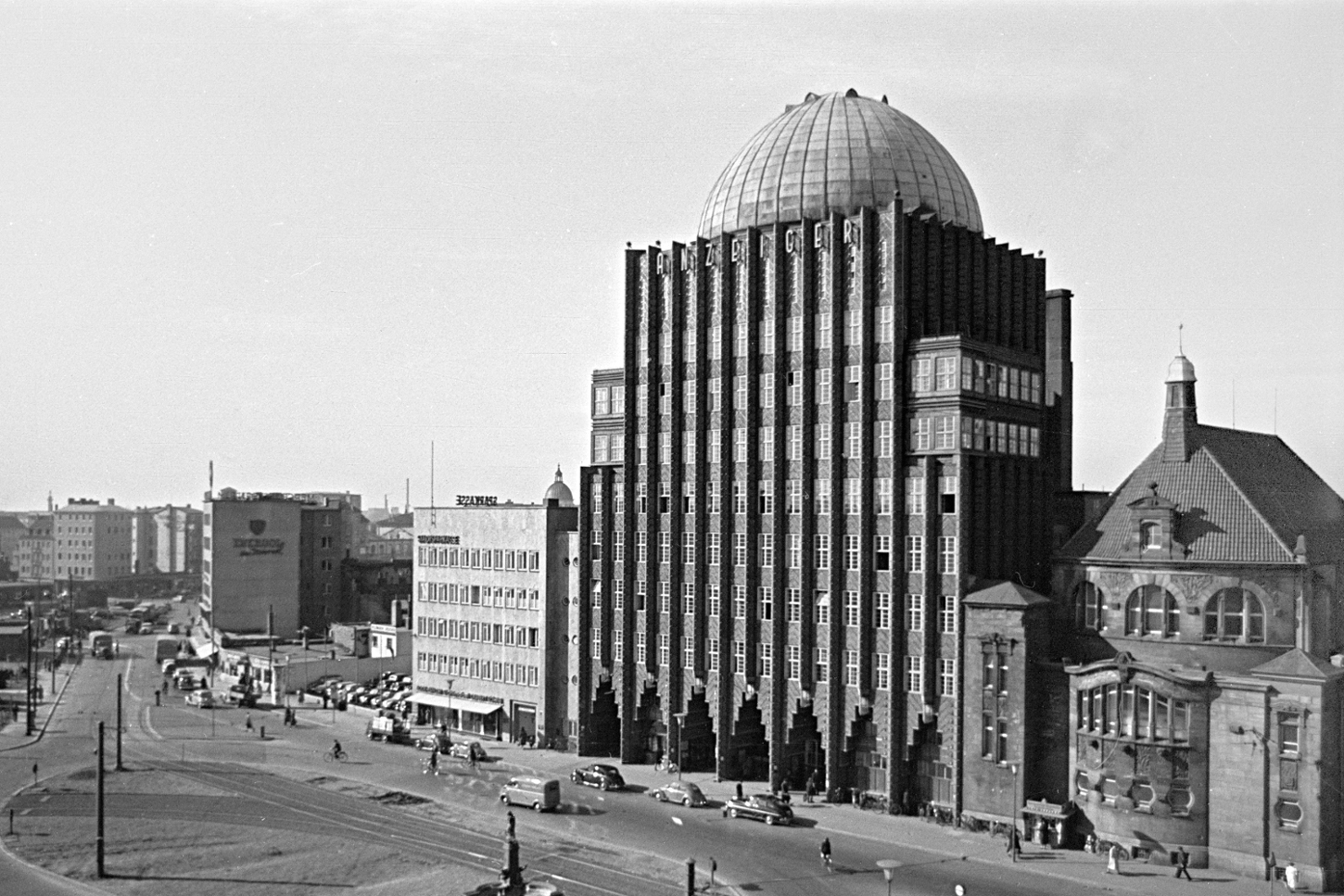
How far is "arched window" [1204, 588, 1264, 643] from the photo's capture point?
6606cm

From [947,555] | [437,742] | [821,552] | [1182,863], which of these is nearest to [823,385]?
[821,552]

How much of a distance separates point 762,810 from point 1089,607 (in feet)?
75.7

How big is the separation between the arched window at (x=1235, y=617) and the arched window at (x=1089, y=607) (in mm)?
6318

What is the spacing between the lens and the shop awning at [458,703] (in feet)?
350

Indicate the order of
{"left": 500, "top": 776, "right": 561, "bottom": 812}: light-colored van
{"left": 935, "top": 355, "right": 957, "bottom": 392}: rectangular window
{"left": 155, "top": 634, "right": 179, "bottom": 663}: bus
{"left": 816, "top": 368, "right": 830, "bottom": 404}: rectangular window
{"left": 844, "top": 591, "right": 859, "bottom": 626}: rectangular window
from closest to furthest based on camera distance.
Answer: {"left": 935, "top": 355, "right": 957, "bottom": 392}: rectangular window
{"left": 500, "top": 776, "right": 561, "bottom": 812}: light-colored van
{"left": 844, "top": 591, "right": 859, "bottom": 626}: rectangular window
{"left": 816, "top": 368, "right": 830, "bottom": 404}: rectangular window
{"left": 155, "top": 634, "right": 179, "bottom": 663}: bus

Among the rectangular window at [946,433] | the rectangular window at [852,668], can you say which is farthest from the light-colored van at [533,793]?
the rectangular window at [946,433]

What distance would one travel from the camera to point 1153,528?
7056 centimetres

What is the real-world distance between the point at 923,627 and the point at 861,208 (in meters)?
27.3

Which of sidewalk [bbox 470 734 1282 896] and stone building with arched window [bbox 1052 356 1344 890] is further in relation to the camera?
stone building with arched window [bbox 1052 356 1344 890]

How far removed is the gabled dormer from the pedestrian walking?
1570cm

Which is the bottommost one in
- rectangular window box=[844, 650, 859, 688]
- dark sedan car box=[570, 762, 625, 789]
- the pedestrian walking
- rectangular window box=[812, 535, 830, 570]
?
dark sedan car box=[570, 762, 625, 789]

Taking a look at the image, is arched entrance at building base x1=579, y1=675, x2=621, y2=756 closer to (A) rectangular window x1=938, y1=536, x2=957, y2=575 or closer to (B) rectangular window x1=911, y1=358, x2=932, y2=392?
(A) rectangular window x1=938, y1=536, x2=957, y2=575

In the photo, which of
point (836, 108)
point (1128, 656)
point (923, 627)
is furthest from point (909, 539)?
point (836, 108)

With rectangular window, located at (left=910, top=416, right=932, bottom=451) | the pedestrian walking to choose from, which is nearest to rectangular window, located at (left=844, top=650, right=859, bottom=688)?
rectangular window, located at (left=910, top=416, right=932, bottom=451)
